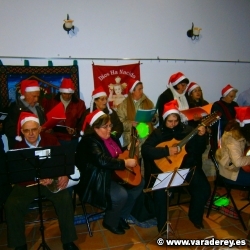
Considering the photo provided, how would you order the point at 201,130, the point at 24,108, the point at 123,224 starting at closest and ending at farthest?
1. the point at 201,130
2. the point at 123,224
3. the point at 24,108

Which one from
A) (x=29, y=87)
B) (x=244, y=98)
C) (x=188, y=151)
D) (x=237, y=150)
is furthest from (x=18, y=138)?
(x=244, y=98)

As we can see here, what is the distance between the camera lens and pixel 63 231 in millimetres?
2340

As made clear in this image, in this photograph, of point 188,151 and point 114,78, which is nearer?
point 188,151

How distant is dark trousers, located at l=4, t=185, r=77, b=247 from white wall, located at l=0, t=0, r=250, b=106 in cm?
214

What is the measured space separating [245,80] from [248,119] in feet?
10.0

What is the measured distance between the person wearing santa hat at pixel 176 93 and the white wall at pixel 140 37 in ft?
3.20

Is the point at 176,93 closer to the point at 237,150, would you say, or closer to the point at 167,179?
the point at 237,150

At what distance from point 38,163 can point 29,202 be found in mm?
569

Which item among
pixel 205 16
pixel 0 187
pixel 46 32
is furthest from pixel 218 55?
pixel 0 187

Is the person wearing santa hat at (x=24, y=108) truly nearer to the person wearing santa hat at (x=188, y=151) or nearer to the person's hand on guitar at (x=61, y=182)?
the person's hand on guitar at (x=61, y=182)

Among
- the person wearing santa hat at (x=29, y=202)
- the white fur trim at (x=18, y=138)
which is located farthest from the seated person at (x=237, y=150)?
the white fur trim at (x=18, y=138)

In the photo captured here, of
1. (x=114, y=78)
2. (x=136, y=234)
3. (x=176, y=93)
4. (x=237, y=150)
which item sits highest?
(x=114, y=78)

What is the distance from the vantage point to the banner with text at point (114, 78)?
13.9 ft

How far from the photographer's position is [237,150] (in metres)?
2.60
